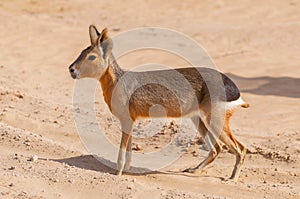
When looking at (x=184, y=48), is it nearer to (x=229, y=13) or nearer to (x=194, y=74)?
(x=229, y=13)

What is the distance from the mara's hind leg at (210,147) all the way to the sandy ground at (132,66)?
0.62ft

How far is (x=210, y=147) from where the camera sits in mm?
8703

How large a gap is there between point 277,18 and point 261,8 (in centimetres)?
121

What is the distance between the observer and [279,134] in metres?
10.4

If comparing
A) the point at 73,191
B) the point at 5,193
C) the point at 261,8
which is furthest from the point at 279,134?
the point at 261,8

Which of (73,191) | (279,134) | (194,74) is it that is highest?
(194,74)

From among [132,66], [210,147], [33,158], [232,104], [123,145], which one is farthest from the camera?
[132,66]

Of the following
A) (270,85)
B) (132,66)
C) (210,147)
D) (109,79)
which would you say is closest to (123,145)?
(109,79)

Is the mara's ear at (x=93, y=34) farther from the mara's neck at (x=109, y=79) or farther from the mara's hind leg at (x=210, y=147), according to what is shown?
the mara's hind leg at (x=210, y=147)

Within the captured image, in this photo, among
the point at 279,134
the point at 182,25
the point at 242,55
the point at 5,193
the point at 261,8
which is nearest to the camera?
the point at 5,193

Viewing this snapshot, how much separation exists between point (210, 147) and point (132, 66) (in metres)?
6.50

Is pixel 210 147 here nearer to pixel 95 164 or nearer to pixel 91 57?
pixel 95 164

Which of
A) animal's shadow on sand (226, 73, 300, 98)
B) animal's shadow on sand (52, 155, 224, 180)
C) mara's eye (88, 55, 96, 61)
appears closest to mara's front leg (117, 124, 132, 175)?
animal's shadow on sand (52, 155, 224, 180)

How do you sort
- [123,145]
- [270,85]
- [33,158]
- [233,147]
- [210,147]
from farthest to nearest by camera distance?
[270,85], [210,147], [233,147], [123,145], [33,158]
